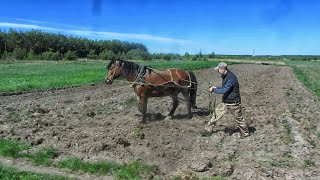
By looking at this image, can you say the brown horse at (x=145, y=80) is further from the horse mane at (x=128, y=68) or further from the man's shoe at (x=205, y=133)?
the man's shoe at (x=205, y=133)

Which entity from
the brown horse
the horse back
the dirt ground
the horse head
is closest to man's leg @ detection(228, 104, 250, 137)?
the dirt ground

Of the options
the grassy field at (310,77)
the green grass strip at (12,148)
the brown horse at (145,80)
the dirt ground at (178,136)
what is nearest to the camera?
the dirt ground at (178,136)

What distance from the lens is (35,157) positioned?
31.4ft

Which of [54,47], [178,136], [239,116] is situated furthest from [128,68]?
[54,47]

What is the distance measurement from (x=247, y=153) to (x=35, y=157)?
15.8 feet

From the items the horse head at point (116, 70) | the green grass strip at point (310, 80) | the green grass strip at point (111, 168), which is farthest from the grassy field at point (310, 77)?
the green grass strip at point (111, 168)

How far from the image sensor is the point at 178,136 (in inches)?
448

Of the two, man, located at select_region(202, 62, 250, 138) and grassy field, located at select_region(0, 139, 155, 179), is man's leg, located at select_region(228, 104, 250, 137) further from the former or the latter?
grassy field, located at select_region(0, 139, 155, 179)

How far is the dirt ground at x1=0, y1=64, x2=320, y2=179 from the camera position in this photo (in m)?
8.95

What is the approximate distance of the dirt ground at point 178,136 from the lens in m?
8.95

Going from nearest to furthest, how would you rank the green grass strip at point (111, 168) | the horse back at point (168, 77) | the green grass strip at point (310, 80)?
1. the green grass strip at point (111, 168)
2. the horse back at point (168, 77)
3. the green grass strip at point (310, 80)

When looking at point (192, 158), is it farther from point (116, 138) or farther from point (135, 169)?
point (116, 138)

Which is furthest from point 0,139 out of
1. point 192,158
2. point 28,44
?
point 28,44

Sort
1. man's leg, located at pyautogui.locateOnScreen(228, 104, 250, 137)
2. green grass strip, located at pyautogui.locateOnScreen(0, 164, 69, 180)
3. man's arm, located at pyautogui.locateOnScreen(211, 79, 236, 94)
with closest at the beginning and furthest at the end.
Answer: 1. green grass strip, located at pyautogui.locateOnScreen(0, 164, 69, 180)
2. man's arm, located at pyautogui.locateOnScreen(211, 79, 236, 94)
3. man's leg, located at pyautogui.locateOnScreen(228, 104, 250, 137)
